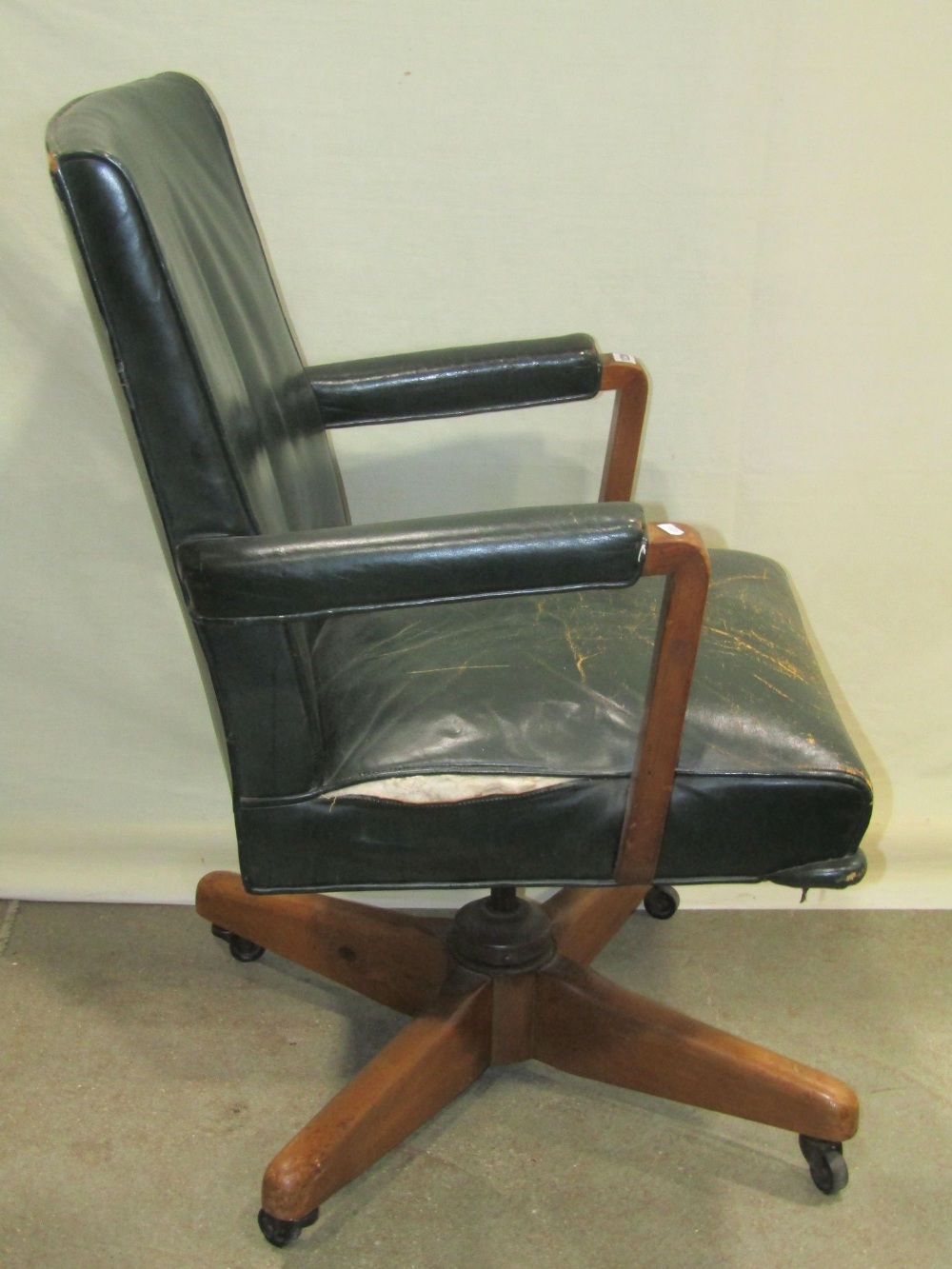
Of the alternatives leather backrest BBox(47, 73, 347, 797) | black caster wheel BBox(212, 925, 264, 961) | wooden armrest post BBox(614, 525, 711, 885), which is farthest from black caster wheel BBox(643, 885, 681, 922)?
leather backrest BBox(47, 73, 347, 797)

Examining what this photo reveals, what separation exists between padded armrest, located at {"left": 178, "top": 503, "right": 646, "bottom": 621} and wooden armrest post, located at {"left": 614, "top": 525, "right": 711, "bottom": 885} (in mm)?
30

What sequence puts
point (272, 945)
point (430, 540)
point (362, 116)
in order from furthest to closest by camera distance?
point (272, 945) → point (362, 116) → point (430, 540)

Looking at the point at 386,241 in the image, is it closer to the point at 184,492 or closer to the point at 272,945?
the point at 184,492

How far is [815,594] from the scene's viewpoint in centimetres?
162

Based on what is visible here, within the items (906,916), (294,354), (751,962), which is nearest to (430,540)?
(294,354)

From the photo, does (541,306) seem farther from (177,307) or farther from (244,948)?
(244,948)

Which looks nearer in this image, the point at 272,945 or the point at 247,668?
the point at 247,668

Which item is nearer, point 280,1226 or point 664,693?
point 664,693

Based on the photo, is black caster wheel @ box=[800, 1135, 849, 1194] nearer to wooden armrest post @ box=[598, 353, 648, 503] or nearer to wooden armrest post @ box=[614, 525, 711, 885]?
wooden armrest post @ box=[614, 525, 711, 885]

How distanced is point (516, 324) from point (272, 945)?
0.80 meters

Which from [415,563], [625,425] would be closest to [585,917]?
[625,425]

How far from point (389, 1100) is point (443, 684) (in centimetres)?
43

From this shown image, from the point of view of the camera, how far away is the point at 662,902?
160cm

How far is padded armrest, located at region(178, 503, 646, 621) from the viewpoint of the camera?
→ 0.83 metres
